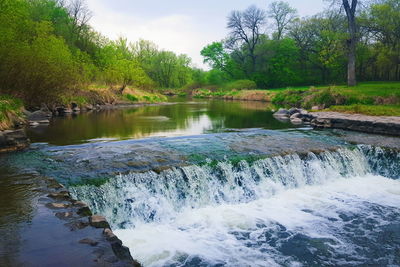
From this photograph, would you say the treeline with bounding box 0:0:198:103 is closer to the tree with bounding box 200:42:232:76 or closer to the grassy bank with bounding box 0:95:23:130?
the grassy bank with bounding box 0:95:23:130

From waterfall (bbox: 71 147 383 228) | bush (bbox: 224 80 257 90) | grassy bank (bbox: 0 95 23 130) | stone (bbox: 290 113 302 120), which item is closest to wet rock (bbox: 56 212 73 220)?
waterfall (bbox: 71 147 383 228)

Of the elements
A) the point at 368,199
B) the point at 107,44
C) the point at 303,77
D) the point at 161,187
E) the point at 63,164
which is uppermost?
the point at 107,44

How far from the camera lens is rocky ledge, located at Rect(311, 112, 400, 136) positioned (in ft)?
51.6

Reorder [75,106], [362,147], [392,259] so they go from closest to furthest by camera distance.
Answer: [392,259], [362,147], [75,106]

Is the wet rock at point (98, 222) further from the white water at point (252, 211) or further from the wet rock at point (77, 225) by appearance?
the white water at point (252, 211)

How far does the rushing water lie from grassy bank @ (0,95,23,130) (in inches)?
92.2

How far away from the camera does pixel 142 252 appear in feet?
21.1

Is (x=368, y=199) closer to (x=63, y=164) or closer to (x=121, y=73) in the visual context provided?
(x=63, y=164)

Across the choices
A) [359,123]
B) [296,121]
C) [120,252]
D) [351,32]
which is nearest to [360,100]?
[296,121]

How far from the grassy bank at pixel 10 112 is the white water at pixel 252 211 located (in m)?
9.80

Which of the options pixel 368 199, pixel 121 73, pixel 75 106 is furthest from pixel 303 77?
pixel 368 199

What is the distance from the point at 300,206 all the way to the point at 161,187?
4.10 metres

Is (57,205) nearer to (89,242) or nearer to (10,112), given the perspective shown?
(89,242)

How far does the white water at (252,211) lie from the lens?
253 inches
